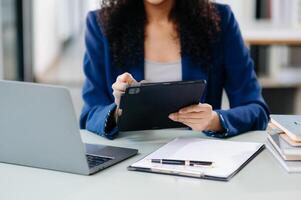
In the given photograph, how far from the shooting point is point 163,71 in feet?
5.27

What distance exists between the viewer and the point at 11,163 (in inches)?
43.9

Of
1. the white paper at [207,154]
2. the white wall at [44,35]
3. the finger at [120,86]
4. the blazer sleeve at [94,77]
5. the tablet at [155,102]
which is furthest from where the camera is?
the white wall at [44,35]

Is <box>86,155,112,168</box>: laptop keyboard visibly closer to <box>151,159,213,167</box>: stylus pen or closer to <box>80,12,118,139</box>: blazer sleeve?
<box>151,159,213,167</box>: stylus pen

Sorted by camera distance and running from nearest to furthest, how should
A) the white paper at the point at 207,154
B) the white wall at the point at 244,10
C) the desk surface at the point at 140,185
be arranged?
the desk surface at the point at 140,185
the white paper at the point at 207,154
the white wall at the point at 244,10

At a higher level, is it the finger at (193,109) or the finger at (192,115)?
the finger at (193,109)

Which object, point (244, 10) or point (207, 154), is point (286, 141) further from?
point (244, 10)

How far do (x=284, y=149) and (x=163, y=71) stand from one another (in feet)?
2.02

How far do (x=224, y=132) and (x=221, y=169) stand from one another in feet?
1.09

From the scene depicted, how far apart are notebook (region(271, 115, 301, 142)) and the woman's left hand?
0.55 feet

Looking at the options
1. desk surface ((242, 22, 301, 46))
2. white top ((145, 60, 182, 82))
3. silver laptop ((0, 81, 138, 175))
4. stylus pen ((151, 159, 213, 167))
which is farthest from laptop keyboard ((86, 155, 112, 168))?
desk surface ((242, 22, 301, 46))

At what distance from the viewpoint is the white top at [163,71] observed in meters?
1.61

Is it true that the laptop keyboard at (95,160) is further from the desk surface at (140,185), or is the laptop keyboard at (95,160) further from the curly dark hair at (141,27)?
the curly dark hair at (141,27)

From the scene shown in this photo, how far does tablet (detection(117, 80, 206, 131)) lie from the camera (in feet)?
3.76

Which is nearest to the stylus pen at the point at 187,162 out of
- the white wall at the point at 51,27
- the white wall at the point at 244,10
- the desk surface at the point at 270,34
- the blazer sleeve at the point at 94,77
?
the blazer sleeve at the point at 94,77
